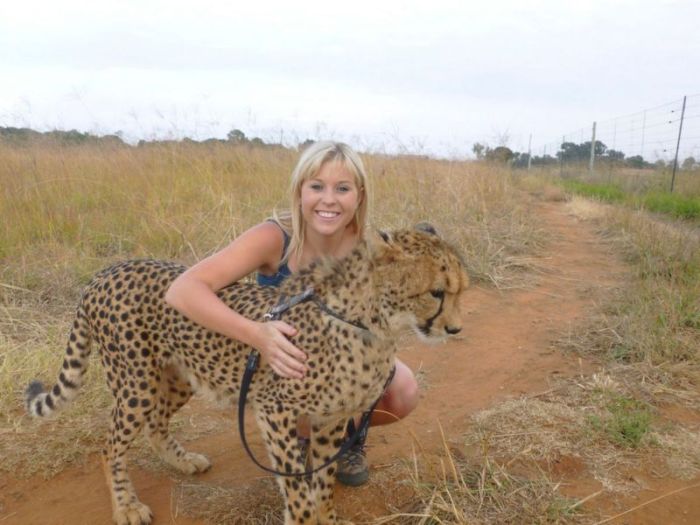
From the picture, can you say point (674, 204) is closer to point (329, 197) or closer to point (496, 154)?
point (496, 154)

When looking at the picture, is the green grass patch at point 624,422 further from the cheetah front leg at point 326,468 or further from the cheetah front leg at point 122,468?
the cheetah front leg at point 122,468

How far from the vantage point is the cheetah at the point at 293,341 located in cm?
169

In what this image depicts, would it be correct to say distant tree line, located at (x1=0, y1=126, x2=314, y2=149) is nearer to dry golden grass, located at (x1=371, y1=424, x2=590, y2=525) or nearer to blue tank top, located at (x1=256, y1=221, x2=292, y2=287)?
blue tank top, located at (x1=256, y1=221, x2=292, y2=287)

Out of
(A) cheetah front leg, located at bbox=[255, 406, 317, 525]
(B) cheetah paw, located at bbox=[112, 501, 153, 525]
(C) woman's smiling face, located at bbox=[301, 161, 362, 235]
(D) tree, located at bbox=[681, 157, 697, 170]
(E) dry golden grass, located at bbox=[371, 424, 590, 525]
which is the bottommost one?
(B) cheetah paw, located at bbox=[112, 501, 153, 525]

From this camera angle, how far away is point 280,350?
66.4 inches

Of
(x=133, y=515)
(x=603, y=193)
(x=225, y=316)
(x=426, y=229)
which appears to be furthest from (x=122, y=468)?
(x=603, y=193)

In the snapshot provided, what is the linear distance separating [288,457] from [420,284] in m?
0.67

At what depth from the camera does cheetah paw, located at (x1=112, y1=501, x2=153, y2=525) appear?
1963mm

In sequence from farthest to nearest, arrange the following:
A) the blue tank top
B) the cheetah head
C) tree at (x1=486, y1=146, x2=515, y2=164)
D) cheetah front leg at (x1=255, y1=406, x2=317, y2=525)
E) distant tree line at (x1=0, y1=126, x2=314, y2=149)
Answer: tree at (x1=486, y1=146, x2=515, y2=164), distant tree line at (x1=0, y1=126, x2=314, y2=149), the blue tank top, cheetah front leg at (x1=255, y1=406, x2=317, y2=525), the cheetah head

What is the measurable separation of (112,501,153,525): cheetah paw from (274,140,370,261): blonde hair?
994mm

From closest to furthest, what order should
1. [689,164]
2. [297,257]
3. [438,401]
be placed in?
[297,257] → [438,401] → [689,164]

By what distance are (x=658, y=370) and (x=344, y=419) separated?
179 centimetres

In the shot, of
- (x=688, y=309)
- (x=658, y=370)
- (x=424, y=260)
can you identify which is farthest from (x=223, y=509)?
(x=688, y=309)

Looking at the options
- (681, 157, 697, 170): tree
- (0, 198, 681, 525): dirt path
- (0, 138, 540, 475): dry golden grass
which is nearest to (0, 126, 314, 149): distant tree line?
(0, 138, 540, 475): dry golden grass
